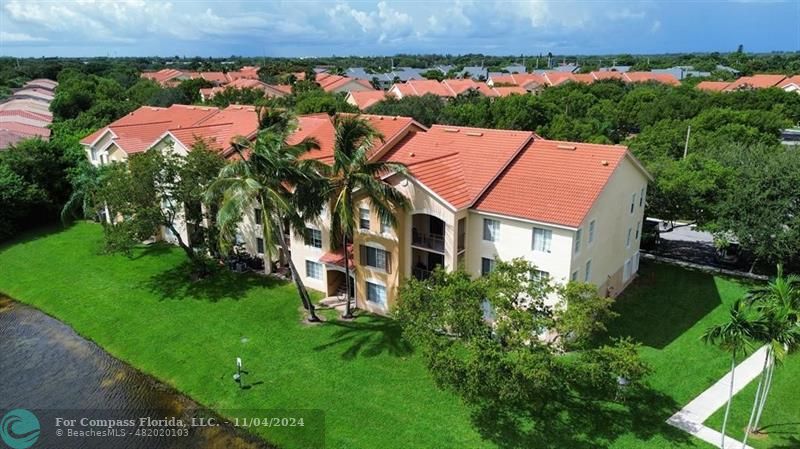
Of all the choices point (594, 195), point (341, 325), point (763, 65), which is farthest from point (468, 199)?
point (763, 65)

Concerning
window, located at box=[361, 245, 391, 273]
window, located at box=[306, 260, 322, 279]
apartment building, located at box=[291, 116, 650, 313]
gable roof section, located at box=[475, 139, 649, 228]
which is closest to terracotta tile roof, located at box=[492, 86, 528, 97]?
apartment building, located at box=[291, 116, 650, 313]

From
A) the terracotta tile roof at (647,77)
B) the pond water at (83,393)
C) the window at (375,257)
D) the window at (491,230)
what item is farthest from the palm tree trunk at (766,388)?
the terracotta tile roof at (647,77)

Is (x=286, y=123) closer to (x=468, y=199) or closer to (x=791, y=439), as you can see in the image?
(x=468, y=199)

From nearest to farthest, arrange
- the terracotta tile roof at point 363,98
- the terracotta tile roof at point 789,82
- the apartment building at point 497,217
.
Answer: the apartment building at point 497,217 < the terracotta tile roof at point 363,98 < the terracotta tile roof at point 789,82

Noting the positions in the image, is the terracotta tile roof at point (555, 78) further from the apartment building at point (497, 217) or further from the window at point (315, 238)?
the window at point (315, 238)

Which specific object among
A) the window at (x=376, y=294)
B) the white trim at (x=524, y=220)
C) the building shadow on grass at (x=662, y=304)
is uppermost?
the white trim at (x=524, y=220)

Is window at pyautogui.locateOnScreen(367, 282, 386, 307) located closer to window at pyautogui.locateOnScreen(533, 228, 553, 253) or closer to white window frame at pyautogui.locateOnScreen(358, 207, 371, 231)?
white window frame at pyautogui.locateOnScreen(358, 207, 371, 231)

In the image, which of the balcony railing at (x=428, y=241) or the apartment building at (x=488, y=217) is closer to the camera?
the apartment building at (x=488, y=217)
